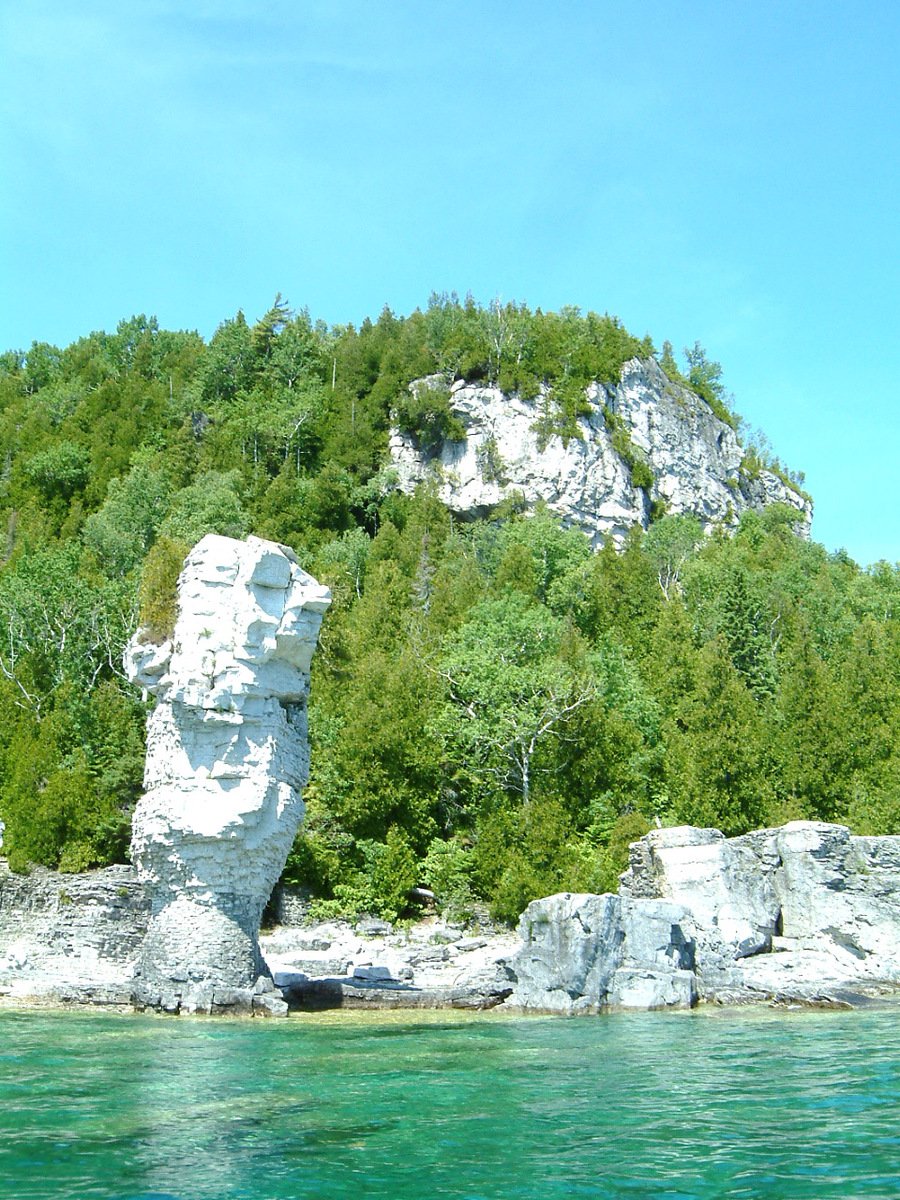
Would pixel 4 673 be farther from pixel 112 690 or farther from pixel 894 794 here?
pixel 894 794

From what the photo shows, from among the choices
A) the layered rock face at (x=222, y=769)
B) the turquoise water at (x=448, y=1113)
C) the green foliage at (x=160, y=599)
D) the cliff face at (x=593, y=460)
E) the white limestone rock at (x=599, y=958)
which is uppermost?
the cliff face at (x=593, y=460)

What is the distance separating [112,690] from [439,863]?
12653 mm

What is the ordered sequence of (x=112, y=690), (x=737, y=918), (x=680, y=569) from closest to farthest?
(x=737, y=918)
(x=112, y=690)
(x=680, y=569)

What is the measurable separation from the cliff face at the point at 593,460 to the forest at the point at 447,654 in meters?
1.35

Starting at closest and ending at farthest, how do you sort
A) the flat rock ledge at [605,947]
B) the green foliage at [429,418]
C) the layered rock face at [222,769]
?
the layered rock face at [222,769] < the flat rock ledge at [605,947] < the green foliage at [429,418]

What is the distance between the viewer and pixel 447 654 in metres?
42.7

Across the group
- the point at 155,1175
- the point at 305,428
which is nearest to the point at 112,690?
the point at 155,1175

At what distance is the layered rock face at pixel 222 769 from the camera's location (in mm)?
23359

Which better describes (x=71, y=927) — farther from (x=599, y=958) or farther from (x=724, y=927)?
(x=724, y=927)

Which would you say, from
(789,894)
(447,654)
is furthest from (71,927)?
(447,654)

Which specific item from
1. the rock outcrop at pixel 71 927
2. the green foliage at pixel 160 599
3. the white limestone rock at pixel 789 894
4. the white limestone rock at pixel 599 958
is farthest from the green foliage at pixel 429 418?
the white limestone rock at pixel 599 958

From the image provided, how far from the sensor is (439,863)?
113 feet

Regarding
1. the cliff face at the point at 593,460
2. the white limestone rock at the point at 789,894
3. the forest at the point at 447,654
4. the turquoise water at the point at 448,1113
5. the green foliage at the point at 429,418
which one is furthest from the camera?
the green foliage at the point at 429,418

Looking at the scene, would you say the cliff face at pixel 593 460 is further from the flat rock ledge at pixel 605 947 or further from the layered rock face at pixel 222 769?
the layered rock face at pixel 222 769
